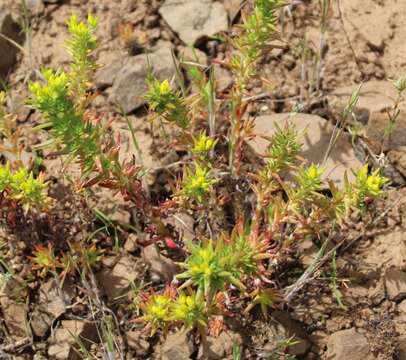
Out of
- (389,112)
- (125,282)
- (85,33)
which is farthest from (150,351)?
(389,112)

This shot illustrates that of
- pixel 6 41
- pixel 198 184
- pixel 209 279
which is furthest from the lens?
pixel 6 41

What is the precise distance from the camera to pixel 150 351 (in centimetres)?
338

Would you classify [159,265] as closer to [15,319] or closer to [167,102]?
[15,319]

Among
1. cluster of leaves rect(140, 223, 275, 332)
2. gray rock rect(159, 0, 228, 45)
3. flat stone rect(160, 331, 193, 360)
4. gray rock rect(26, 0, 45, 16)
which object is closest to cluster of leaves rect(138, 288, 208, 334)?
cluster of leaves rect(140, 223, 275, 332)

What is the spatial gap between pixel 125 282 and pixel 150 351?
42cm

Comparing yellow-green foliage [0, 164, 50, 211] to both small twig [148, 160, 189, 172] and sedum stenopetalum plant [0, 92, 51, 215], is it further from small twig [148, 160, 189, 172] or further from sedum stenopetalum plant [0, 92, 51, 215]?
small twig [148, 160, 189, 172]

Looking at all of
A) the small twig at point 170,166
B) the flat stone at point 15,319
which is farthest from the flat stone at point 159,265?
A: the flat stone at point 15,319

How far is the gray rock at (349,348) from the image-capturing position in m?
3.22

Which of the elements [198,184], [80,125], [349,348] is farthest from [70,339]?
[349,348]

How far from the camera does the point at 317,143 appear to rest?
151 inches

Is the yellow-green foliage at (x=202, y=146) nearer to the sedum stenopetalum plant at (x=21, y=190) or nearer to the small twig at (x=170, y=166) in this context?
the small twig at (x=170, y=166)

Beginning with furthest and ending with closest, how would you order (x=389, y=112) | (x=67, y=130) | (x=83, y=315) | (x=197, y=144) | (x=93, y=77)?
(x=93, y=77)
(x=389, y=112)
(x=83, y=315)
(x=197, y=144)
(x=67, y=130)

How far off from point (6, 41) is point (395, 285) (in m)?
2.98

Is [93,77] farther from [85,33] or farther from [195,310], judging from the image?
[195,310]
